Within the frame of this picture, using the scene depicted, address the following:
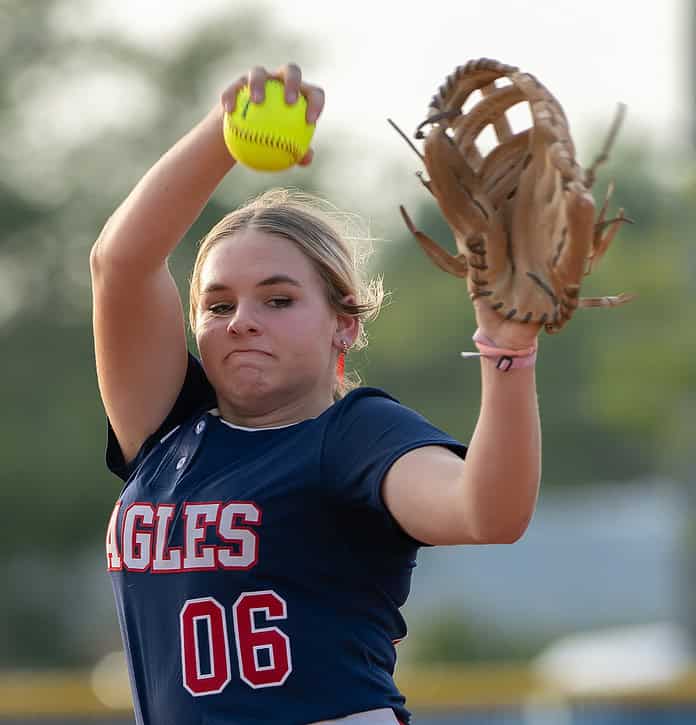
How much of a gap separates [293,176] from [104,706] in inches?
534

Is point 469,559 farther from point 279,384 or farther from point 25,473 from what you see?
point 279,384

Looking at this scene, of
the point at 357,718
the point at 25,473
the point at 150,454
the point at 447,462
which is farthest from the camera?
the point at 25,473

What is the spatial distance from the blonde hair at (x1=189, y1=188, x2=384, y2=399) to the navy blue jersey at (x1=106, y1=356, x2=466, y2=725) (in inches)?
9.8

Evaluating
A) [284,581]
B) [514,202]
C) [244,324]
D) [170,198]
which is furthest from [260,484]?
[514,202]

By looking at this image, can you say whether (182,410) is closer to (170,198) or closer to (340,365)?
(340,365)

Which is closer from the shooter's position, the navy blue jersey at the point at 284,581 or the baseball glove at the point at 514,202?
the baseball glove at the point at 514,202

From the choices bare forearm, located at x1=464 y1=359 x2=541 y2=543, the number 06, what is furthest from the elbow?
the number 06

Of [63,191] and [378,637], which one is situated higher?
[63,191]

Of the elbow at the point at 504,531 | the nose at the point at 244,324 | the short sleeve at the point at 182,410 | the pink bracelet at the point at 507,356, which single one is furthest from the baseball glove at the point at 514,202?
the short sleeve at the point at 182,410

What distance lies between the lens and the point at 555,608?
27406 mm

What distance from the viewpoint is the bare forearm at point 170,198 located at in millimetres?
2469

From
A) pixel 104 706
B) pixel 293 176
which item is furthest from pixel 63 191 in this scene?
pixel 104 706

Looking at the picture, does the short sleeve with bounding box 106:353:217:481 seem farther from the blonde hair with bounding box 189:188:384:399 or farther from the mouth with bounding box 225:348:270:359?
the mouth with bounding box 225:348:270:359

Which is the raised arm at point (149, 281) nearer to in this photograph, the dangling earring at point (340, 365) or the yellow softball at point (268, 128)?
the yellow softball at point (268, 128)
